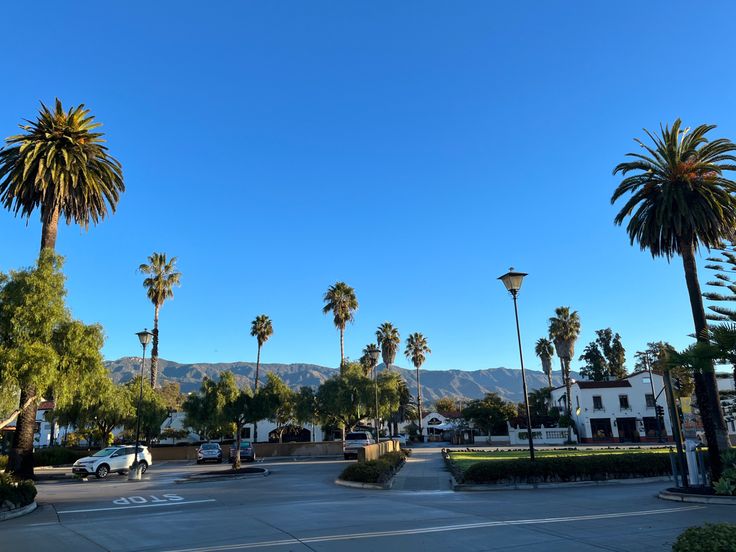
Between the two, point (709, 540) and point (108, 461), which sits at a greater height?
point (709, 540)

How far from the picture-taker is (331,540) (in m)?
8.74

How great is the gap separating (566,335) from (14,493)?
59.1m

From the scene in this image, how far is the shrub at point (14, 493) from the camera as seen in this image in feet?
44.2

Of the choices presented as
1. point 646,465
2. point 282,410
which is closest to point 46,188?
point 646,465

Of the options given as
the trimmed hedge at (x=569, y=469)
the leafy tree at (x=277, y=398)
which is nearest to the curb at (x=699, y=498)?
the trimmed hedge at (x=569, y=469)

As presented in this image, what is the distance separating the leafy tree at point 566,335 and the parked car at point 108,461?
4821cm

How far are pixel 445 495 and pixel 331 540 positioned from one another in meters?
8.20

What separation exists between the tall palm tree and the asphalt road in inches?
511

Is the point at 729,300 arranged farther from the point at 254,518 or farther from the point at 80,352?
the point at 80,352

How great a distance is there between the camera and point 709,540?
15.5ft

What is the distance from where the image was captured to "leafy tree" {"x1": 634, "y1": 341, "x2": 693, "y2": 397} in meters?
13.3

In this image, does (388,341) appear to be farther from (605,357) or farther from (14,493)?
(14,493)

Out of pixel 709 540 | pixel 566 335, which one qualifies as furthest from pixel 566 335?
pixel 709 540

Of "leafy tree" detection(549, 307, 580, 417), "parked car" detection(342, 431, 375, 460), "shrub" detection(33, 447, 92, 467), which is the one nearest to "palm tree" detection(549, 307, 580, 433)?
"leafy tree" detection(549, 307, 580, 417)
